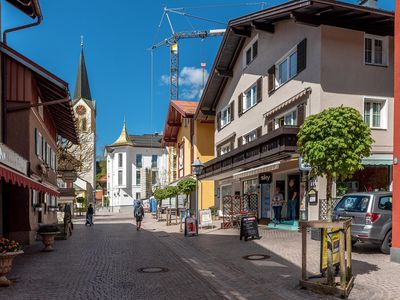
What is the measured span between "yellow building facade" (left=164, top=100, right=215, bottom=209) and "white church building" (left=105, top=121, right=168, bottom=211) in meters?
35.2

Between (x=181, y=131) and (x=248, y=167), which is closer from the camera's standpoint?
(x=248, y=167)

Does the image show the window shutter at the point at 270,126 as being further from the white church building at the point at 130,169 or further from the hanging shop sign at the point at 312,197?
the white church building at the point at 130,169

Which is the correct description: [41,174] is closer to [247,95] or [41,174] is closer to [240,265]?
[240,265]

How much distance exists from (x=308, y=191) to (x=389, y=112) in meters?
4.44

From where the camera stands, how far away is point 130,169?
84.8 m

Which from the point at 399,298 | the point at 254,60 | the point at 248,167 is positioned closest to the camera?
the point at 399,298

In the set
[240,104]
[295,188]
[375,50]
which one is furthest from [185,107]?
[375,50]

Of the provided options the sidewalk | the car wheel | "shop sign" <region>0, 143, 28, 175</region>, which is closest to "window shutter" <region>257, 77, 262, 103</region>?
the sidewalk

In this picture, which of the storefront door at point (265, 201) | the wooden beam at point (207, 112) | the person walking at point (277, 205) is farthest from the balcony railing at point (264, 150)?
the wooden beam at point (207, 112)

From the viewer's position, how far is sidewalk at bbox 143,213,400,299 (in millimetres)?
8547

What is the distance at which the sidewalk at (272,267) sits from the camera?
855 cm

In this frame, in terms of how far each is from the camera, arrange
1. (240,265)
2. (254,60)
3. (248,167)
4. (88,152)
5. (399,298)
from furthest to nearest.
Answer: (88,152) → (254,60) → (248,167) → (240,265) → (399,298)

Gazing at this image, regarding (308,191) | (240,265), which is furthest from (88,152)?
(240,265)

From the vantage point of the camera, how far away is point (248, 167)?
Answer: 76.1ft
